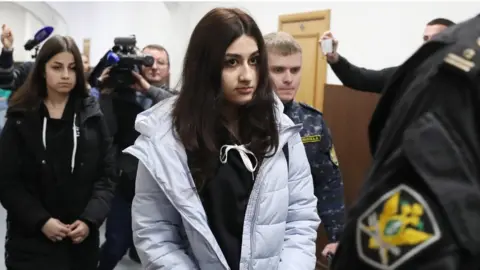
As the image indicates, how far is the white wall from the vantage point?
286cm

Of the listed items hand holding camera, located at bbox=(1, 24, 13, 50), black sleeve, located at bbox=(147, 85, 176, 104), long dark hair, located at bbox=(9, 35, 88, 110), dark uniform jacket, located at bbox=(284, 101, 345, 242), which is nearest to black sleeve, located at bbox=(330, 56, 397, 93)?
dark uniform jacket, located at bbox=(284, 101, 345, 242)

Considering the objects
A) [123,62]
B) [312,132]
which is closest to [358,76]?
[312,132]

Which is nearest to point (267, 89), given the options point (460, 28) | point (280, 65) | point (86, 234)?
point (280, 65)

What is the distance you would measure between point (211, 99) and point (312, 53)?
2917 mm

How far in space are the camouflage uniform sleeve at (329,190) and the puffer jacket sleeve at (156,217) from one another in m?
0.61

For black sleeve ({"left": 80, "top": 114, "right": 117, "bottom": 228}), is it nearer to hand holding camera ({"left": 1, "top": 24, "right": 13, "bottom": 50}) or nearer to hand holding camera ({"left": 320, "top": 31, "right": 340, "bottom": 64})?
hand holding camera ({"left": 1, "top": 24, "right": 13, "bottom": 50})

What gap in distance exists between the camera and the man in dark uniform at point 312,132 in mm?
1570

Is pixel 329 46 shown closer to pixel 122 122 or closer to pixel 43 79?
pixel 122 122

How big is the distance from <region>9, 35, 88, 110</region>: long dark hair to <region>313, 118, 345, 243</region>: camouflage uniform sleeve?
3.04 feet

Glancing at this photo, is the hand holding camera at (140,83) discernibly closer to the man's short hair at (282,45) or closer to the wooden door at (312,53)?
the man's short hair at (282,45)

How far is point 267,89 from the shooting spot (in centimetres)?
120

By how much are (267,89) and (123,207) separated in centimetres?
130

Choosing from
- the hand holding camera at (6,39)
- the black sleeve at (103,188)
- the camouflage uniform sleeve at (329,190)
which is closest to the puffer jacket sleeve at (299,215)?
the camouflage uniform sleeve at (329,190)

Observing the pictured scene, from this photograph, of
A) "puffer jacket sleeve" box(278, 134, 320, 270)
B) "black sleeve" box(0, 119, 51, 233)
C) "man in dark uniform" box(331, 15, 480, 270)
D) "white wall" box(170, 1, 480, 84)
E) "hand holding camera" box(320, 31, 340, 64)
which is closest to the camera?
"man in dark uniform" box(331, 15, 480, 270)
